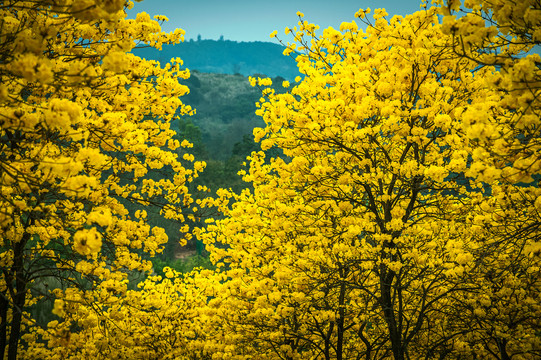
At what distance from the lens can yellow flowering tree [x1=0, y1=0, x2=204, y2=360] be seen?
2904 millimetres

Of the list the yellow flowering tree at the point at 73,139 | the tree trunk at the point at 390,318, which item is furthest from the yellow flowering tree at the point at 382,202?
the yellow flowering tree at the point at 73,139

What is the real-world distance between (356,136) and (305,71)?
2314mm

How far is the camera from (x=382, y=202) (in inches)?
→ 279

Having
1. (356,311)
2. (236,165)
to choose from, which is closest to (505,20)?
(356,311)

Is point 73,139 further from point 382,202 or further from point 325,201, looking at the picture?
point 382,202

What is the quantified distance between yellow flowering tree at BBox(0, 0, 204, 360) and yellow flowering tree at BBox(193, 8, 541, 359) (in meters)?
2.10

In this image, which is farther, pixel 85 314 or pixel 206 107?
pixel 206 107

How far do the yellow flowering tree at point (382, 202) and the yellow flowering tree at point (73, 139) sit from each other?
210 centimetres

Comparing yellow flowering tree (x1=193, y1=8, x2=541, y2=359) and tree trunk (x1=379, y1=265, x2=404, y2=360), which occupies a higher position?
yellow flowering tree (x1=193, y1=8, x2=541, y2=359)

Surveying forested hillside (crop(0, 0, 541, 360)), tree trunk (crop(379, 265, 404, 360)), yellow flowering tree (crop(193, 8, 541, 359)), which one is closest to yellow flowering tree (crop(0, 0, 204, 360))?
forested hillside (crop(0, 0, 541, 360))

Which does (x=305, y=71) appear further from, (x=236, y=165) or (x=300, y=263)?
(x=236, y=165)

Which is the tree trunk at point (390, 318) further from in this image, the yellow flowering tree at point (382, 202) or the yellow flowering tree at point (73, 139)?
the yellow flowering tree at point (73, 139)

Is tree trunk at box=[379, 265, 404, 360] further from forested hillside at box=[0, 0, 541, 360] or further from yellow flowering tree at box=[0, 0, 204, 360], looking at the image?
yellow flowering tree at box=[0, 0, 204, 360]

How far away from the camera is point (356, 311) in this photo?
7.82 meters
